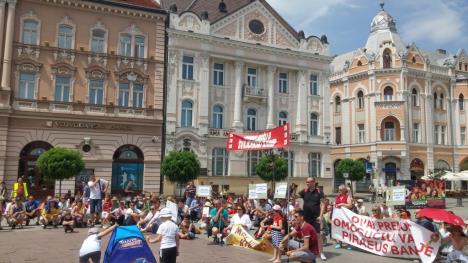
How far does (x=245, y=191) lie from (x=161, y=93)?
10186mm

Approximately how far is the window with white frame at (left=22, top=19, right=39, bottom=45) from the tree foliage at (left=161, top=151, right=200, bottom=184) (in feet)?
38.7

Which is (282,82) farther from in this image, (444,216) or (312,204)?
(444,216)

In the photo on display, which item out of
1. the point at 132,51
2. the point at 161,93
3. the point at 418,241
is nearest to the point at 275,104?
the point at 161,93

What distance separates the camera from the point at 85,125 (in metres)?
30.1

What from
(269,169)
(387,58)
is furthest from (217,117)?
(387,58)

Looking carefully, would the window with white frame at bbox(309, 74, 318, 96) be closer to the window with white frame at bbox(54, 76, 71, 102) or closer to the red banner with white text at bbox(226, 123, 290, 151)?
the window with white frame at bbox(54, 76, 71, 102)

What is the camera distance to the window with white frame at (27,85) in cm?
2891

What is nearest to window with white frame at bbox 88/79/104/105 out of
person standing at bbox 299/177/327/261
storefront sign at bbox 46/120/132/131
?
storefront sign at bbox 46/120/132/131

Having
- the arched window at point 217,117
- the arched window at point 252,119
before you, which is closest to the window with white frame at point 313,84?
the arched window at point 252,119

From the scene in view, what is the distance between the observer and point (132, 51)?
1271 inches

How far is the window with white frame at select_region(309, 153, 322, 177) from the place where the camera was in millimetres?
39312

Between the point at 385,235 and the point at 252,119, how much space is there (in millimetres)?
25700

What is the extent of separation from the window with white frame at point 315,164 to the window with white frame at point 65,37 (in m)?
21.5

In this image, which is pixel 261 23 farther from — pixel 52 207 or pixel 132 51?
pixel 52 207
